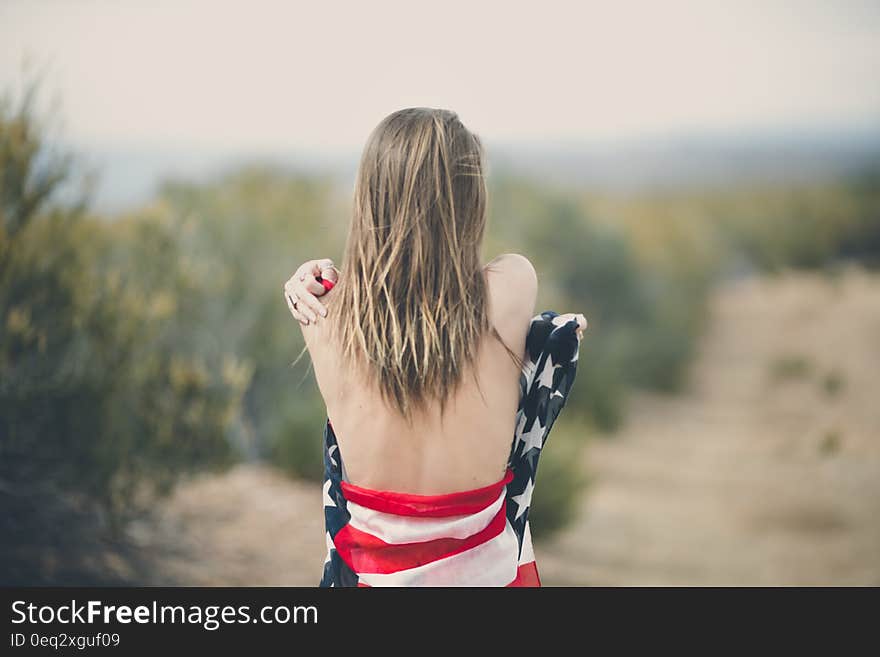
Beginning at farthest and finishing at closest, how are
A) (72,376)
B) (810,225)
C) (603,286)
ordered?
(810,225)
(603,286)
(72,376)

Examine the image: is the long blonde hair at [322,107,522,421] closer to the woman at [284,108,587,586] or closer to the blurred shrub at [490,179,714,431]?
the woman at [284,108,587,586]

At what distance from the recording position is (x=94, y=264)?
3867mm

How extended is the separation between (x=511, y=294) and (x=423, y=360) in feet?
0.72

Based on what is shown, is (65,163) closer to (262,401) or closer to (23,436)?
(23,436)

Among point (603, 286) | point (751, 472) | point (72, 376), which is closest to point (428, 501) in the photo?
point (72, 376)

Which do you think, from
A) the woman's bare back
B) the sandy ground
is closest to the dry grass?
the sandy ground

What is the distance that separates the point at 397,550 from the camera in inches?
54.4

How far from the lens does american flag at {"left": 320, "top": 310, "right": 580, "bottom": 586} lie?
1379 millimetres

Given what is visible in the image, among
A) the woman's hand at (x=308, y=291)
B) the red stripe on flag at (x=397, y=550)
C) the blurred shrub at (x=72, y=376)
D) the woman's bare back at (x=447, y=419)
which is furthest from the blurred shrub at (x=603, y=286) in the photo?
the red stripe on flag at (x=397, y=550)

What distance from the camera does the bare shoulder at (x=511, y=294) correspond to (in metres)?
1.42

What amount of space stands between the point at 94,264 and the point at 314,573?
1.92 metres

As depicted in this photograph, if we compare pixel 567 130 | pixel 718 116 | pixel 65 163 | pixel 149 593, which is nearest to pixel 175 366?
pixel 65 163

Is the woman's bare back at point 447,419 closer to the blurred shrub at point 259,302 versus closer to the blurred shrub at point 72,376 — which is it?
the blurred shrub at point 72,376

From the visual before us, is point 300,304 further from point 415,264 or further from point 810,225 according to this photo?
point 810,225
